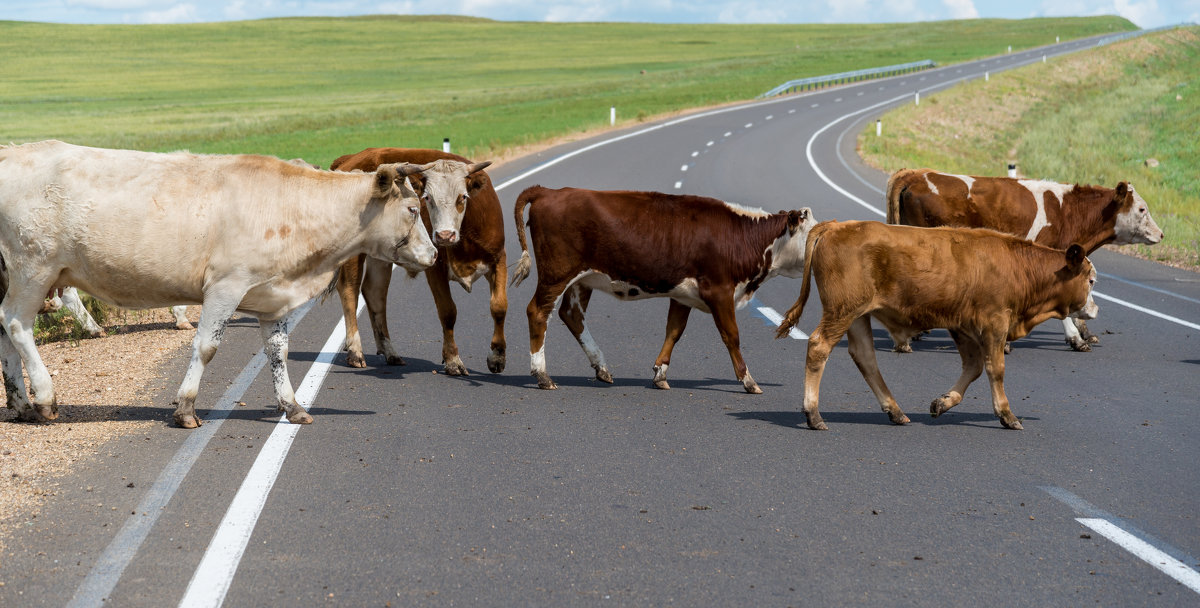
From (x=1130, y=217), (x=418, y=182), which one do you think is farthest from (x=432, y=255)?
(x=1130, y=217)

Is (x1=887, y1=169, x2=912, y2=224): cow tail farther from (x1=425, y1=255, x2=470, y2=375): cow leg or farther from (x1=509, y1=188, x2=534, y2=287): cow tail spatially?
(x1=425, y1=255, x2=470, y2=375): cow leg

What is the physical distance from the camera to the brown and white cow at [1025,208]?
40.5 ft

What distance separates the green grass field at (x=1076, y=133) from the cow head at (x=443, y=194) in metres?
12.6

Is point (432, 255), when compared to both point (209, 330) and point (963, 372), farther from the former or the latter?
point (963, 372)

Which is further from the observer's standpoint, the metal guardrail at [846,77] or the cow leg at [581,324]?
the metal guardrail at [846,77]

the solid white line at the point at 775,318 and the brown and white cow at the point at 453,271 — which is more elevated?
the brown and white cow at the point at 453,271

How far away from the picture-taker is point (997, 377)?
832 centimetres

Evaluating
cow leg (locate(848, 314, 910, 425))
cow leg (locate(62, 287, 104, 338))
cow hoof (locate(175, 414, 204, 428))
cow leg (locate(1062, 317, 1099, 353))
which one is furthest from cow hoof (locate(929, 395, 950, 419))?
cow leg (locate(62, 287, 104, 338))

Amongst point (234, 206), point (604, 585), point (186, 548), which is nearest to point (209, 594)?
point (186, 548)

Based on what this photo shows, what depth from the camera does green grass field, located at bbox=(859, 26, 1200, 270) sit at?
31.1 m

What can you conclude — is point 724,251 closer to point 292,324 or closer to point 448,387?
point 448,387

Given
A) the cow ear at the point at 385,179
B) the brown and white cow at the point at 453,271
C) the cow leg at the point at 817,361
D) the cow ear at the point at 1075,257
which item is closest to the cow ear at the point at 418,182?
the brown and white cow at the point at 453,271

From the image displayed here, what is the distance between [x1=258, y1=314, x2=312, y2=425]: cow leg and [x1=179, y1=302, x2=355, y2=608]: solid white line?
0.41 ft

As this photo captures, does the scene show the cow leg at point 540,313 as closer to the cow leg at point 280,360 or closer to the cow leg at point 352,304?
the cow leg at point 352,304
